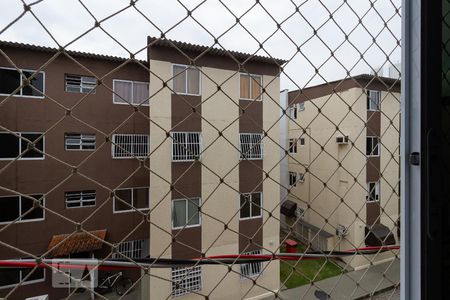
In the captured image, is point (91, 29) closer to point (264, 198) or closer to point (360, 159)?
point (264, 198)

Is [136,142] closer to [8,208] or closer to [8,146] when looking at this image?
[8,146]

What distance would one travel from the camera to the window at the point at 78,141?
3656 mm

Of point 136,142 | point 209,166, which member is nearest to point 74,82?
point 136,142

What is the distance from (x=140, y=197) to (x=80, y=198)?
0.86 m

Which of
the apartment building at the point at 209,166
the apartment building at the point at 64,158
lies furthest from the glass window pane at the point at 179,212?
the apartment building at the point at 64,158

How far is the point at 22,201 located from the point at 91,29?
12.9ft

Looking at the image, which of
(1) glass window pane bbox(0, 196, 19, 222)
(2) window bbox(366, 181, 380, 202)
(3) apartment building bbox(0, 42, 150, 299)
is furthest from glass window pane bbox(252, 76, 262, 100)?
(1) glass window pane bbox(0, 196, 19, 222)

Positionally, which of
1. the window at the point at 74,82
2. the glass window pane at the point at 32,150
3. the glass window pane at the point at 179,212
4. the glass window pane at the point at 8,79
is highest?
the window at the point at 74,82

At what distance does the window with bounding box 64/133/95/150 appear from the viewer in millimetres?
Answer: 3656

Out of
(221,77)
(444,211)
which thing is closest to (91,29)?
(444,211)

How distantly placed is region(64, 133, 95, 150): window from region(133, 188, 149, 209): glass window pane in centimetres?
102

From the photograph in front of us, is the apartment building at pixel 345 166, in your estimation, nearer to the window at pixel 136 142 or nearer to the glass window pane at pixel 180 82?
the glass window pane at pixel 180 82

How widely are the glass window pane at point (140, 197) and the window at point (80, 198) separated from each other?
610 millimetres

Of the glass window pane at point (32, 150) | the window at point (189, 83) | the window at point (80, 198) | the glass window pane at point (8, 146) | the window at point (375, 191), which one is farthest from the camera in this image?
the window at point (80, 198)
